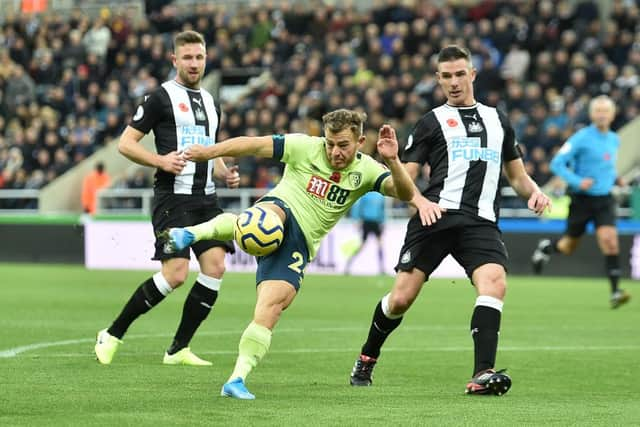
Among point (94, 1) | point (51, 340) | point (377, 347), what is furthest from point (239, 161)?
point (377, 347)

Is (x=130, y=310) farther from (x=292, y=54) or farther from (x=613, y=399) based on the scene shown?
(x=292, y=54)

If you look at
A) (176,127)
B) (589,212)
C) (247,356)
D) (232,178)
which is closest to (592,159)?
(589,212)

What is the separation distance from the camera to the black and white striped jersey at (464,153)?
359 inches

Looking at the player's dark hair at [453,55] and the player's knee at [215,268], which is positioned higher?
the player's dark hair at [453,55]

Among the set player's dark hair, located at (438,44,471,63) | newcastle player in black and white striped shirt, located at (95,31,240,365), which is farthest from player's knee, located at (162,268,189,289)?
player's dark hair, located at (438,44,471,63)

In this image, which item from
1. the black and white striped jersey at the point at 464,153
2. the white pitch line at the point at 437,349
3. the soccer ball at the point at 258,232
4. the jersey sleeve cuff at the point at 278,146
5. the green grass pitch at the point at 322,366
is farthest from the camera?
the white pitch line at the point at 437,349

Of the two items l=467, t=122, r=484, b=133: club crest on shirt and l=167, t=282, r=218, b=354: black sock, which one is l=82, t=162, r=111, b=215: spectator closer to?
l=167, t=282, r=218, b=354: black sock

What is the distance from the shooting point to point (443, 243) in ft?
30.0

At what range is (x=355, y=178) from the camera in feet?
28.8

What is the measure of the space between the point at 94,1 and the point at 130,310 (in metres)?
30.3

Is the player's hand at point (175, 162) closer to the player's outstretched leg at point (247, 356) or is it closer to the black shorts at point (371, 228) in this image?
the player's outstretched leg at point (247, 356)

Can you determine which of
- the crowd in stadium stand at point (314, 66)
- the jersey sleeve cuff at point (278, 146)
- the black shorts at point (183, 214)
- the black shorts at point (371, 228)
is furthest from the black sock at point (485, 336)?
the crowd in stadium stand at point (314, 66)

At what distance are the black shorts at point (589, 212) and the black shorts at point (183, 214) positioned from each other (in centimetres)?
771

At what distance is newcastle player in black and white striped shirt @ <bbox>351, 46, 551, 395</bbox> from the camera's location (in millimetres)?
9023
